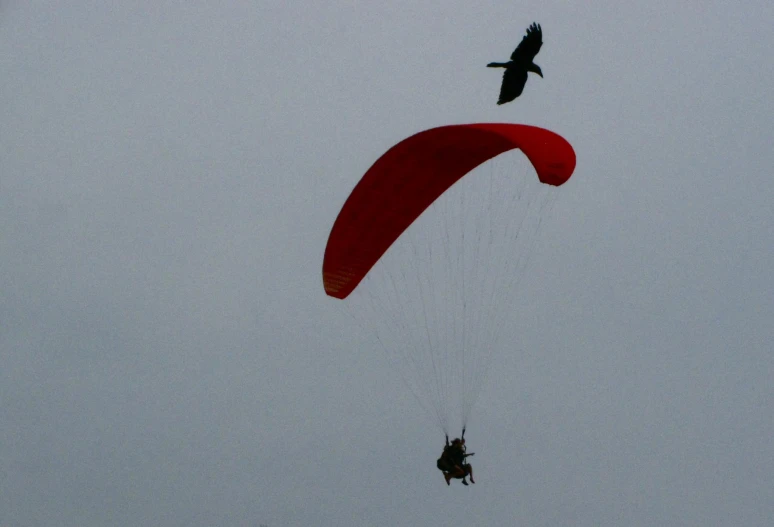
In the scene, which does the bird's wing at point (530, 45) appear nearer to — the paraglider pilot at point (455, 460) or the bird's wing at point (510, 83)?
the bird's wing at point (510, 83)

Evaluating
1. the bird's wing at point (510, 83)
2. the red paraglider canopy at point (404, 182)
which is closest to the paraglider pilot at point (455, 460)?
the red paraglider canopy at point (404, 182)

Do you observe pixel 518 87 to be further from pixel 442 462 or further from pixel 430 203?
pixel 442 462

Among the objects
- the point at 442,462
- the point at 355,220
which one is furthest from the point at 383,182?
the point at 442,462

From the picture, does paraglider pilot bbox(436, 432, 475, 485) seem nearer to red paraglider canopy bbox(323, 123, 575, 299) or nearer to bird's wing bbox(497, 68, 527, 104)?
red paraglider canopy bbox(323, 123, 575, 299)

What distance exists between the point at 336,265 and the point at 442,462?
14.7 feet

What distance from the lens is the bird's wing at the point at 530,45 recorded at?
91.0ft

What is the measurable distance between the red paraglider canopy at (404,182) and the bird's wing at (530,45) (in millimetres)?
1341

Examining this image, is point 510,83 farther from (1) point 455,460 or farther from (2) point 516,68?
(1) point 455,460

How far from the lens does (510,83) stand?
28312 millimetres

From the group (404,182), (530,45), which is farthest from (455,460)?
(530,45)

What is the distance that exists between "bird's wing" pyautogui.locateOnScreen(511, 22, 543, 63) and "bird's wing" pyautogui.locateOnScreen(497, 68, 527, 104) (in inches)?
9.6

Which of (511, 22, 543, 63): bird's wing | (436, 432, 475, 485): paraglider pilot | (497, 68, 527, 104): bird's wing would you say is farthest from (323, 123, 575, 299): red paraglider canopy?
(436, 432, 475, 485): paraglider pilot

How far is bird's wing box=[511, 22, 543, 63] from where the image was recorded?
27734 mm

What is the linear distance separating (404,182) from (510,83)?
3365mm
